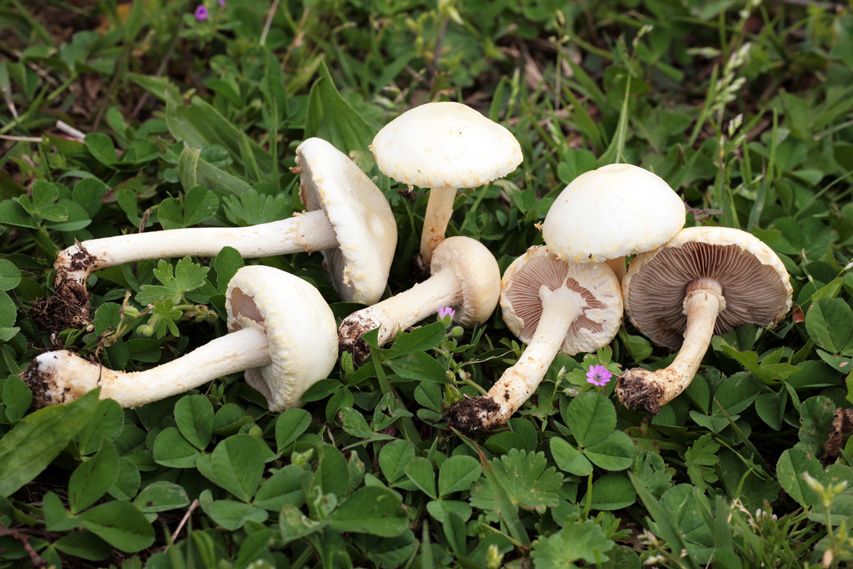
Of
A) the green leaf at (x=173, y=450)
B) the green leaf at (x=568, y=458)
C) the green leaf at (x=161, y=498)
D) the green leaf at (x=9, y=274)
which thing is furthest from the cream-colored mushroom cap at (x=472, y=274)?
the green leaf at (x=9, y=274)

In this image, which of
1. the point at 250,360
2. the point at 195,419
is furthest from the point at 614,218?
the point at 195,419

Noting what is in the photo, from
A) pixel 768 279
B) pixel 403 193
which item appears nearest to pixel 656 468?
pixel 768 279

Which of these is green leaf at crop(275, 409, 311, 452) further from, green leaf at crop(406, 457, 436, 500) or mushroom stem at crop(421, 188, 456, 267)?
mushroom stem at crop(421, 188, 456, 267)

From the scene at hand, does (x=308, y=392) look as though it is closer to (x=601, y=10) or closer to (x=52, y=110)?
(x=52, y=110)

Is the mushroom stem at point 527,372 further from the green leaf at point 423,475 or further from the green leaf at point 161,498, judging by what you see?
the green leaf at point 161,498

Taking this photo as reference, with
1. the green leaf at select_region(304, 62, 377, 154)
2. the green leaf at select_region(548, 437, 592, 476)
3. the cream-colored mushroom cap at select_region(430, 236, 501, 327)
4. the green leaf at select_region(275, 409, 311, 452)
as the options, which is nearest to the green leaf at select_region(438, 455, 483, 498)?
the green leaf at select_region(548, 437, 592, 476)

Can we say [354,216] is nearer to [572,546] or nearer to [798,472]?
[572,546]
